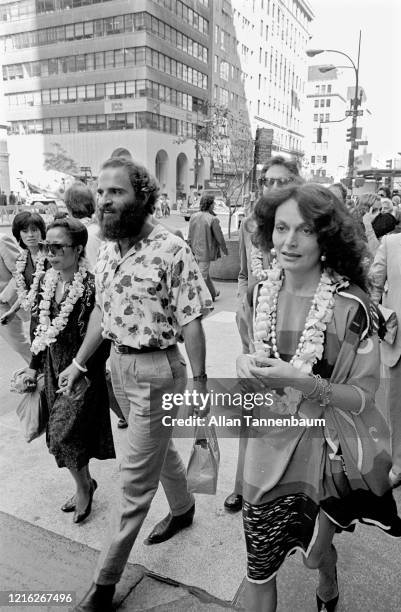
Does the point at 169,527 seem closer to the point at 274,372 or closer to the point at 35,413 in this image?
the point at 35,413

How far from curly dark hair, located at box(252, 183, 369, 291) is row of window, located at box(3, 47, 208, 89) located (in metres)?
46.7

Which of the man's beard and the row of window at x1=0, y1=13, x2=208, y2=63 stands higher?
the row of window at x1=0, y1=13, x2=208, y2=63

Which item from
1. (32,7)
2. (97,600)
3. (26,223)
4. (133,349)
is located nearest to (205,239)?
(26,223)

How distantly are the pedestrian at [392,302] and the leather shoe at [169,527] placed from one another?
1425 mm

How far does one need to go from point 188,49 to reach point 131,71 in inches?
392

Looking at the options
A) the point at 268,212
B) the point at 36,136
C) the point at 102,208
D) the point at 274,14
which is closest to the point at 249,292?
the point at 268,212

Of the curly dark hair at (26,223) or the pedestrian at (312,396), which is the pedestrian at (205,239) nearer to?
the curly dark hair at (26,223)

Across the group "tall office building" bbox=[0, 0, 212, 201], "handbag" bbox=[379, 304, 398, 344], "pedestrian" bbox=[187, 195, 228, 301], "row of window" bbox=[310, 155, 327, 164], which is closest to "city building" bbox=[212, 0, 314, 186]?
"tall office building" bbox=[0, 0, 212, 201]

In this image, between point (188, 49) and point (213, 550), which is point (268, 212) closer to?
point (213, 550)

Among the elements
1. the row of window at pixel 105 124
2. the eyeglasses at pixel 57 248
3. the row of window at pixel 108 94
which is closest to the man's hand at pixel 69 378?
the eyeglasses at pixel 57 248

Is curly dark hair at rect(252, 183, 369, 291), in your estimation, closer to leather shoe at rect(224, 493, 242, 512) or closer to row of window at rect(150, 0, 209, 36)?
leather shoe at rect(224, 493, 242, 512)

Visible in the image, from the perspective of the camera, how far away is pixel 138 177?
236cm

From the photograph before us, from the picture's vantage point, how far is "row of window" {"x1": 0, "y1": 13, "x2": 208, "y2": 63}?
43.7m

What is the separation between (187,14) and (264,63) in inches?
899
